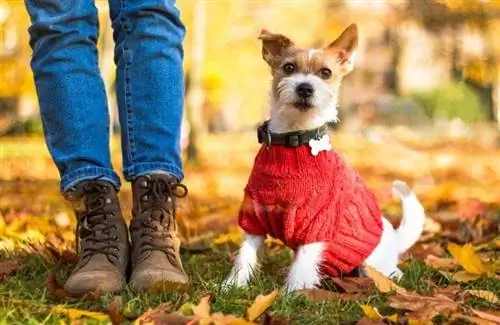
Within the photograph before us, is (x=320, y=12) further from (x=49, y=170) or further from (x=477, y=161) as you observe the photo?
(x=49, y=170)

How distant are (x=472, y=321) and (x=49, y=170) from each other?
7644 mm

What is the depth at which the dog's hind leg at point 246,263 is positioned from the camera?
299cm

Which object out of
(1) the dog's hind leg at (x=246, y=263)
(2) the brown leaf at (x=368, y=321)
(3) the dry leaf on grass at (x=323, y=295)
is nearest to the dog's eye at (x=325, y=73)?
(1) the dog's hind leg at (x=246, y=263)

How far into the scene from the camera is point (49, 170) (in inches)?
374

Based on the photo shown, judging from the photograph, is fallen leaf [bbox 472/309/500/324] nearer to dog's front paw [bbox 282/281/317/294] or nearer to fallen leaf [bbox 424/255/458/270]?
dog's front paw [bbox 282/281/317/294]

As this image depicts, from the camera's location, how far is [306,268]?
2.98m

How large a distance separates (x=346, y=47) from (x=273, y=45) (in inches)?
12.0

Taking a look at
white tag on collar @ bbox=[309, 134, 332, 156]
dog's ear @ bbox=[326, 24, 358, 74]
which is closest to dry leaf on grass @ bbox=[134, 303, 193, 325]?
white tag on collar @ bbox=[309, 134, 332, 156]

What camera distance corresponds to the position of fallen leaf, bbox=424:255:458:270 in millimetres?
3306

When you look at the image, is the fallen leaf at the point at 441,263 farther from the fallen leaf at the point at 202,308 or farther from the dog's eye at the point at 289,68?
the fallen leaf at the point at 202,308

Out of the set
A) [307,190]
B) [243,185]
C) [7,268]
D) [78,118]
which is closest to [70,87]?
[78,118]

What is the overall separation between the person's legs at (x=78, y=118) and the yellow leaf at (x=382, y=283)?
843mm

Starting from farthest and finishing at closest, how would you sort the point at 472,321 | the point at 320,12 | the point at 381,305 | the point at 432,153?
1. the point at 320,12
2. the point at 432,153
3. the point at 381,305
4. the point at 472,321

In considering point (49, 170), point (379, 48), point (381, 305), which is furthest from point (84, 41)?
point (379, 48)
